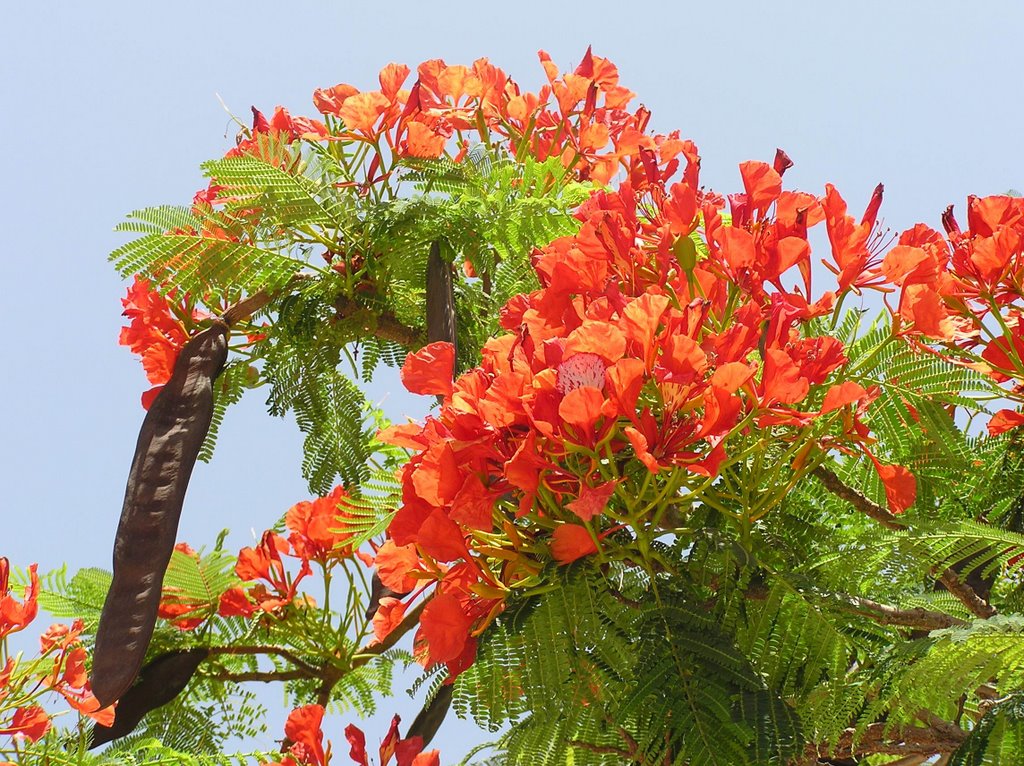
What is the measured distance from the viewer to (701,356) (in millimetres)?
1348

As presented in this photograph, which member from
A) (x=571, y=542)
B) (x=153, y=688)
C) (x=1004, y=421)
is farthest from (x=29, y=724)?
(x=1004, y=421)

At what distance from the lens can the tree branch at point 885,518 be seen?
5.41 feet

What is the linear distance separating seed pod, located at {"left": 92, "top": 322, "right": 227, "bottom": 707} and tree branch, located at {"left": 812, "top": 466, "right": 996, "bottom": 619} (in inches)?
47.1

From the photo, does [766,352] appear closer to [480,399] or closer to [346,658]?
[480,399]

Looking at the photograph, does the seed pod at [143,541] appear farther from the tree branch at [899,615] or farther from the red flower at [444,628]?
the tree branch at [899,615]

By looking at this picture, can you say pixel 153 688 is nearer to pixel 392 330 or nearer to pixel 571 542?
pixel 392 330

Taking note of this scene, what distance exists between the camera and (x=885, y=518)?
1.68m

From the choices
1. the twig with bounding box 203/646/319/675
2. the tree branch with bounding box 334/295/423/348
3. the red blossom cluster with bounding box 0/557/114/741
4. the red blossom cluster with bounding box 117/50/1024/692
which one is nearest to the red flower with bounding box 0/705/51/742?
the red blossom cluster with bounding box 0/557/114/741

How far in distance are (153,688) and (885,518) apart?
5.97 ft

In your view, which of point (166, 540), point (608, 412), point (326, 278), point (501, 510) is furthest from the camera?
point (326, 278)

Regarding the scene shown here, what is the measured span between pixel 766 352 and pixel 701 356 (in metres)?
0.10

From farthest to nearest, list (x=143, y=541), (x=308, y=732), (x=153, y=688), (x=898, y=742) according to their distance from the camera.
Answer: (x=153, y=688) → (x=308, y=732) → (x=143, y=541) → (x=898, y=742)

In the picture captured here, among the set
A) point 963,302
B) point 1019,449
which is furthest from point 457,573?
point 1019,449

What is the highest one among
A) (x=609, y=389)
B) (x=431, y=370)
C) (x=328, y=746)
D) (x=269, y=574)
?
(x=269, y=574)
